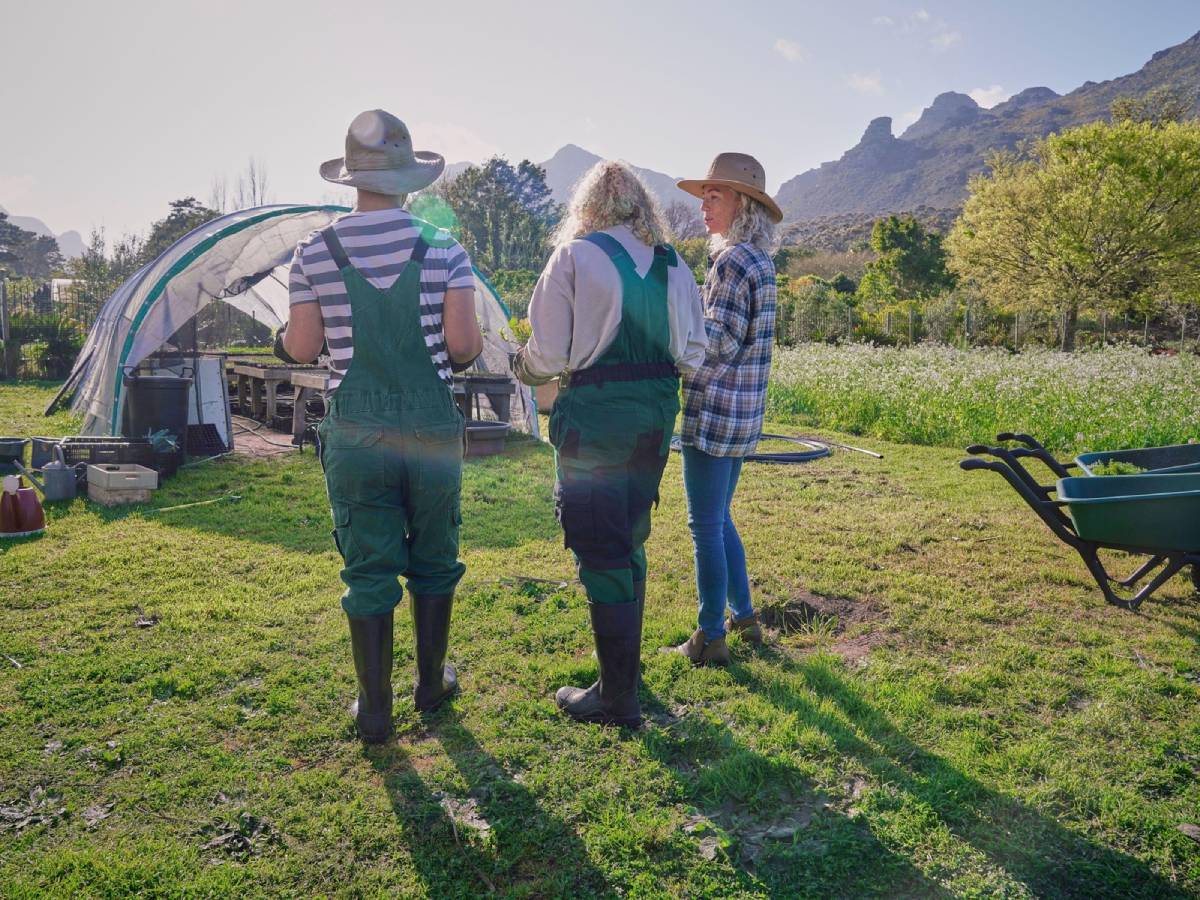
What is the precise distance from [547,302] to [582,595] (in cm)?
217

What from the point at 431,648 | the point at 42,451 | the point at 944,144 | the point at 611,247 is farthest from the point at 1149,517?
the point at 944,144

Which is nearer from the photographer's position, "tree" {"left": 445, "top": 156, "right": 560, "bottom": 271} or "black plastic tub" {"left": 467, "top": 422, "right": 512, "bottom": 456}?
"black plastic tub" {"left": 467, "top": 422, "right": 512, "bottom": 456}

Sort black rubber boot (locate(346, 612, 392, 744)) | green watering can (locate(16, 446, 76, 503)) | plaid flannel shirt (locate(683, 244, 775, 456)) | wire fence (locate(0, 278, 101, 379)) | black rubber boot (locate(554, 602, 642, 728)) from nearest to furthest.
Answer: black rubber boot (locate(346, 612, 392, 744))
black rubber boot (locate(554, 602, 642, 728))
plaid flannel shirt (locate(683, 244, 775, 456))
green watering can (locate(16, 446, 76, 503))
wire fence (locate(0, 278, 101, 379))

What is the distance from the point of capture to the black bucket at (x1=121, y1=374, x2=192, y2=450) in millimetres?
7746

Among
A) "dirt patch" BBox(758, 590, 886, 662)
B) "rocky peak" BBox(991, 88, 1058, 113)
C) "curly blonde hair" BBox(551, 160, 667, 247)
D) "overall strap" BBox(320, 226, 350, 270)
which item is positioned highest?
"rocky peak" BBox(991, 88, 1058, 113)

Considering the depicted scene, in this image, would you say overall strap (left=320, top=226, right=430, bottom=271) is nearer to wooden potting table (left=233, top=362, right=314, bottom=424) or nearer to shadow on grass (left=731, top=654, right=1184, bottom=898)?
shadow on grass (left=731, top=654, right=1184, bottom=898)

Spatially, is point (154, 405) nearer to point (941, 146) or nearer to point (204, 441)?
point (204, 441)

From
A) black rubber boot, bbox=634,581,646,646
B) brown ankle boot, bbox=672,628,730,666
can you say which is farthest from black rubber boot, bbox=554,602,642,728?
brown ankle boot, bbox=672,628,730,666

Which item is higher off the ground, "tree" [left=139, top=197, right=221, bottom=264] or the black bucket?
"tree" [left=139, top=197, right=221, bottom=264]

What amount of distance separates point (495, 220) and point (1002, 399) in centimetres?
4572

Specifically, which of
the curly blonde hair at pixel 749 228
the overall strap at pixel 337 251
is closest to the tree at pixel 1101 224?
the curly blonde hair at pixel 749 228

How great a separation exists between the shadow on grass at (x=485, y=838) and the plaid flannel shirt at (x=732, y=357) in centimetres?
Answer: 149

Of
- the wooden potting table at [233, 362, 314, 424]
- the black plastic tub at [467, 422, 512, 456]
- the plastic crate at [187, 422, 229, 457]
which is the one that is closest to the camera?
the plastic crate at [187, 422, 229, 457]

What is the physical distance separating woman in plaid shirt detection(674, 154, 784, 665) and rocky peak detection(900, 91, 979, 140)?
173848 mm
